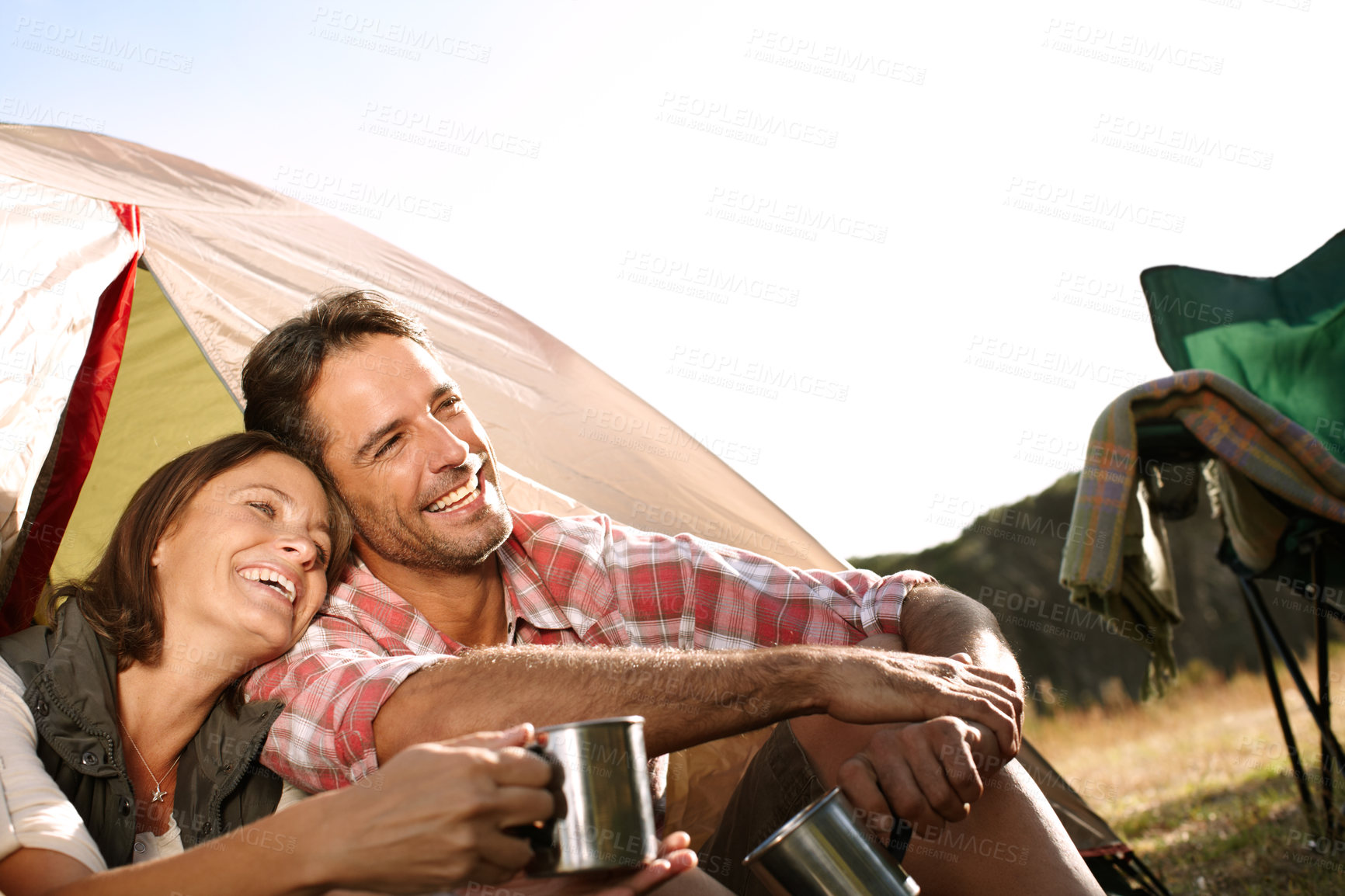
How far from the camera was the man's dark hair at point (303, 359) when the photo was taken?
76.4 inches

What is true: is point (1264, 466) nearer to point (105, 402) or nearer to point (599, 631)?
point (599, 631)

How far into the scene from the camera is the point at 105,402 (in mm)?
2199

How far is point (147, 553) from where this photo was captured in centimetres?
160

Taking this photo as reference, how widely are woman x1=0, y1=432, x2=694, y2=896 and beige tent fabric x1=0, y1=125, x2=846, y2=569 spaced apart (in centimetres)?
100

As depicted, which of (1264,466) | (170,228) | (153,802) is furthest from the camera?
(170,228)

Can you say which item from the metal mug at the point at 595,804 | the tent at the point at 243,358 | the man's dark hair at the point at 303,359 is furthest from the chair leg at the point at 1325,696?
the man's dark hair at the point at 303,359

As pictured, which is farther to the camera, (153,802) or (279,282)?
(279,282)

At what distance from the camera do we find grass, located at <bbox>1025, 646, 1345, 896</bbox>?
117 inches

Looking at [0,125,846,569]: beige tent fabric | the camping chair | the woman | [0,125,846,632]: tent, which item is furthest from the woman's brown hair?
the camping chair

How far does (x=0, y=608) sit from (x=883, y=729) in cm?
172

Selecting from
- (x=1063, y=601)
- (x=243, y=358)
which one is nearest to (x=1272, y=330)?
(x=243, y=358)

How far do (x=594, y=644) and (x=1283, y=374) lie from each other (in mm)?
2289

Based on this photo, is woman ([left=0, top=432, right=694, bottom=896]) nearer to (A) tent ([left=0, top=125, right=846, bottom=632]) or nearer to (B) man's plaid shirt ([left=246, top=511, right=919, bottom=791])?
(B) man's plaid shirt ([left=246, top=511, right=919, bottom=791])

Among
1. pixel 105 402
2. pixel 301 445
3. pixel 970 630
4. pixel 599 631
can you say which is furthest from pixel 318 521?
pixel 970 630
